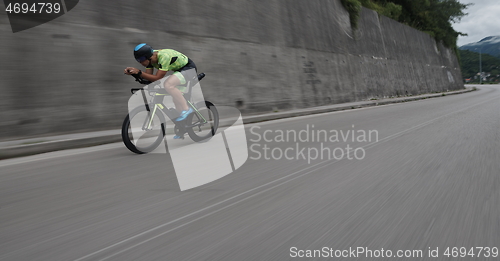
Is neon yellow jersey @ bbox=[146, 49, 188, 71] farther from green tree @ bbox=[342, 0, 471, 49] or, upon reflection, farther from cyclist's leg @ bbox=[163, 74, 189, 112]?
green tree @ bbox=[342, 0, 471, 49]

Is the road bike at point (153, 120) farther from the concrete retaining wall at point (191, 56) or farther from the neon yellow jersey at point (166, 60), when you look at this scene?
the concrete retaining wall at point (191, 56)

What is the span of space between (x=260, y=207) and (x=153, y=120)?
11.5 ft

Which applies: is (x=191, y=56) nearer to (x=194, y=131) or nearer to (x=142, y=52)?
(x=194, y=131)

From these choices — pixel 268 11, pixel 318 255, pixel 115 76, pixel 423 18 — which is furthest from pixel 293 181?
pixel 423 18

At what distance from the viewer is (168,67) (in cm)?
624

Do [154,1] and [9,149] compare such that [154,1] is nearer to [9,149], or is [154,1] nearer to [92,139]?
[92,139]

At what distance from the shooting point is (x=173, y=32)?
12188mm

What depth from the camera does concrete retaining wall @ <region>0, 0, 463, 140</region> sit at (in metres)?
8.23

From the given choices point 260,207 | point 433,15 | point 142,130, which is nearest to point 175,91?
point 142,130

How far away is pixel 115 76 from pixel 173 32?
3.05 meters

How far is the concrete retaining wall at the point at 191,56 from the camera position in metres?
8.23

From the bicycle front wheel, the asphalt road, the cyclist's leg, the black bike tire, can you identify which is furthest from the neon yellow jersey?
the asphalt road

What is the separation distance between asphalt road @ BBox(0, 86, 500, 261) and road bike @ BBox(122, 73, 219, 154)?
1.34 feet

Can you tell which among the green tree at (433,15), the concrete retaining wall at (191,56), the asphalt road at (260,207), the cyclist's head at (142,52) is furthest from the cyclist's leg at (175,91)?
the green tree at (433,15)
